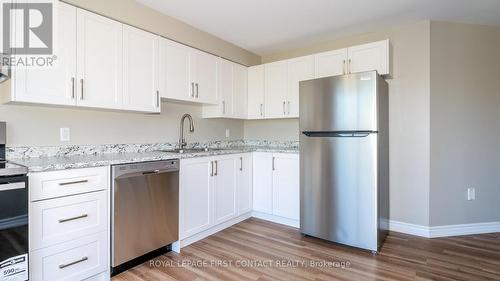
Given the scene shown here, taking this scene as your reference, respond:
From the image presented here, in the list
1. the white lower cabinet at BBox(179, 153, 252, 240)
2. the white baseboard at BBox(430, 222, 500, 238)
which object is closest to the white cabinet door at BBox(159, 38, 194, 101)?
the white lower cabinet at BBox(179, 153, 252, 240)

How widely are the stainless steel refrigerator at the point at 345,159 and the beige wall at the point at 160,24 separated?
1218 mm

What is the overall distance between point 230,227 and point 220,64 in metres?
1.93

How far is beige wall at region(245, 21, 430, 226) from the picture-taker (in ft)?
9.04

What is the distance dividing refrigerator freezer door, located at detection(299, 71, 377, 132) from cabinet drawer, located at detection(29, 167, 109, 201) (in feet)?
5.95

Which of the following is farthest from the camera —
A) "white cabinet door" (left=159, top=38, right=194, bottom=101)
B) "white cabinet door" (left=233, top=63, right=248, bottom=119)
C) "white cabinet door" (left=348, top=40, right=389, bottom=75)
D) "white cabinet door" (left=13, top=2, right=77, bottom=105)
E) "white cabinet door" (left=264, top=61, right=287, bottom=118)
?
"white cabinet door" (left=233, top=63, right=248, bottom=119)

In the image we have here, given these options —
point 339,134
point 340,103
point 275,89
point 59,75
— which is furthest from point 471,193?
point 59,75

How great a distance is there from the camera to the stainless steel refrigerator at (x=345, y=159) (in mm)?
2320

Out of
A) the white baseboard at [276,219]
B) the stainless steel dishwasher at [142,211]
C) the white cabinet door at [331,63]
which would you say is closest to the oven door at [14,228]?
the stainless steel dishwasher at [142,211]

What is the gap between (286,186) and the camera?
3041mm

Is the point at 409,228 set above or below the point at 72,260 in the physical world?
below

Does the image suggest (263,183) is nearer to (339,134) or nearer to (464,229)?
(339,134)

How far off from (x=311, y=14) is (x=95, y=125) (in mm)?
2275

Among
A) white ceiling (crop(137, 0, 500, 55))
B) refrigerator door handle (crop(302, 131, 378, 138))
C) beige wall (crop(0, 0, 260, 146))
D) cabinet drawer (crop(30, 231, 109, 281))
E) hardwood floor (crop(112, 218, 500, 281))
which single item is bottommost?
hardwood floor (crop(112, 218, 500, 281))

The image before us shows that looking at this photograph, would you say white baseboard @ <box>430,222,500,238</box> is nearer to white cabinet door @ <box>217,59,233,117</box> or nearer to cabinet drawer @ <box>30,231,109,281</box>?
white cabinet door @ <box>217,59,233,117</box>
